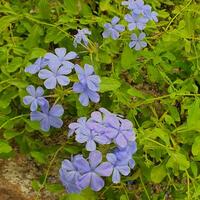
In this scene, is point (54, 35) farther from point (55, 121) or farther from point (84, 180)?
point (84, 180)

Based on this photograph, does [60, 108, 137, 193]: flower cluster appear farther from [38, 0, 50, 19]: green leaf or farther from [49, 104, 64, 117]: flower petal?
[38, 0, 50, 19]: green leaf

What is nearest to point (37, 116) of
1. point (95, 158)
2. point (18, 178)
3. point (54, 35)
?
point (95, 158)

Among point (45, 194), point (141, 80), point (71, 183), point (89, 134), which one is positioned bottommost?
point (45, 194)

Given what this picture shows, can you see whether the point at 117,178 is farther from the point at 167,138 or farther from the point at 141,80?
the point at 141,80

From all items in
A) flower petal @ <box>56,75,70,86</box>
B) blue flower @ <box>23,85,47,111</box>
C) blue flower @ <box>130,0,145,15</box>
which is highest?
flower petal @ <box>56,75,70,86</box>

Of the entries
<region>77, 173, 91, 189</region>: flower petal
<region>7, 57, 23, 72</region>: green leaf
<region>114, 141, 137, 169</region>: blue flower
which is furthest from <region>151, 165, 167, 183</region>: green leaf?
<region>7, 57, 23, 72</region>: green leaf

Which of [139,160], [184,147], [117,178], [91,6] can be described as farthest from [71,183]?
[91,6]
